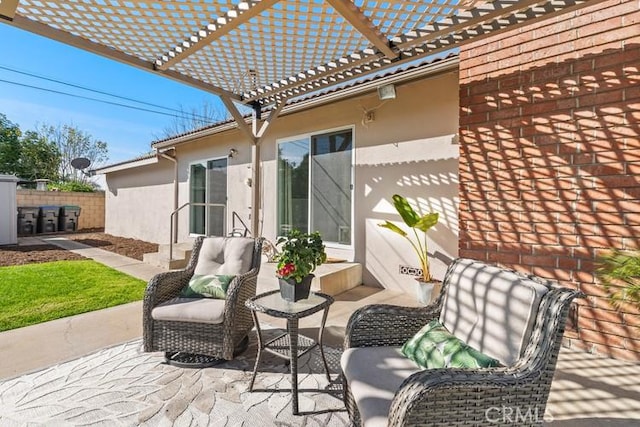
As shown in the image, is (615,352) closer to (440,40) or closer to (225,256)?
(440,40)

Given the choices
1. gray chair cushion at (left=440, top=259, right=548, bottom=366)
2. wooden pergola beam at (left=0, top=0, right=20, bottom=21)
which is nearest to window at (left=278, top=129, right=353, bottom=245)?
gray chair cushion at (left=440, top=259, right=548, bottom=366)

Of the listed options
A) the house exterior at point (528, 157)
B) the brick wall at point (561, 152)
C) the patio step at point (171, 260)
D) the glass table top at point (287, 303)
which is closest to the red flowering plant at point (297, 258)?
the glass table top at point (287, 303)

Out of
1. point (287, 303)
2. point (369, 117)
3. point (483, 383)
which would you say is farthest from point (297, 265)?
point (369, 117)

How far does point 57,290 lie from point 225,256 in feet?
11.8

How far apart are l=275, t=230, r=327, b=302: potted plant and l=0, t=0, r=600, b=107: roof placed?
1.95 m

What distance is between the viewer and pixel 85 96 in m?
17.4

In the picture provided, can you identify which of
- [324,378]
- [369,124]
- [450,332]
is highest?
[369,124]

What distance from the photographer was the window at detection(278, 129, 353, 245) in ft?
19.2

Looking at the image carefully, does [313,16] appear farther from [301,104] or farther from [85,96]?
[85,96]

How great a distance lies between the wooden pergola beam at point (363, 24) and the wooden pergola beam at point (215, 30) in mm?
543

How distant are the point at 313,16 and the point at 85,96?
64.0 feet

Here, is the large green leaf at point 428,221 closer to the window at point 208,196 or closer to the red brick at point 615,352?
the red brick at point 615,352

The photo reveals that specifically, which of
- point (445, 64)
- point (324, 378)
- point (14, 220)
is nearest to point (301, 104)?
point (445, 64)

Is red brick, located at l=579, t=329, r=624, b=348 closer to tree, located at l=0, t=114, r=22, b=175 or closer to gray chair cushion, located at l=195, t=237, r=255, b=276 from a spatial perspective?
gray chair cushion, located at l=195, t=237, r=255, b=276
